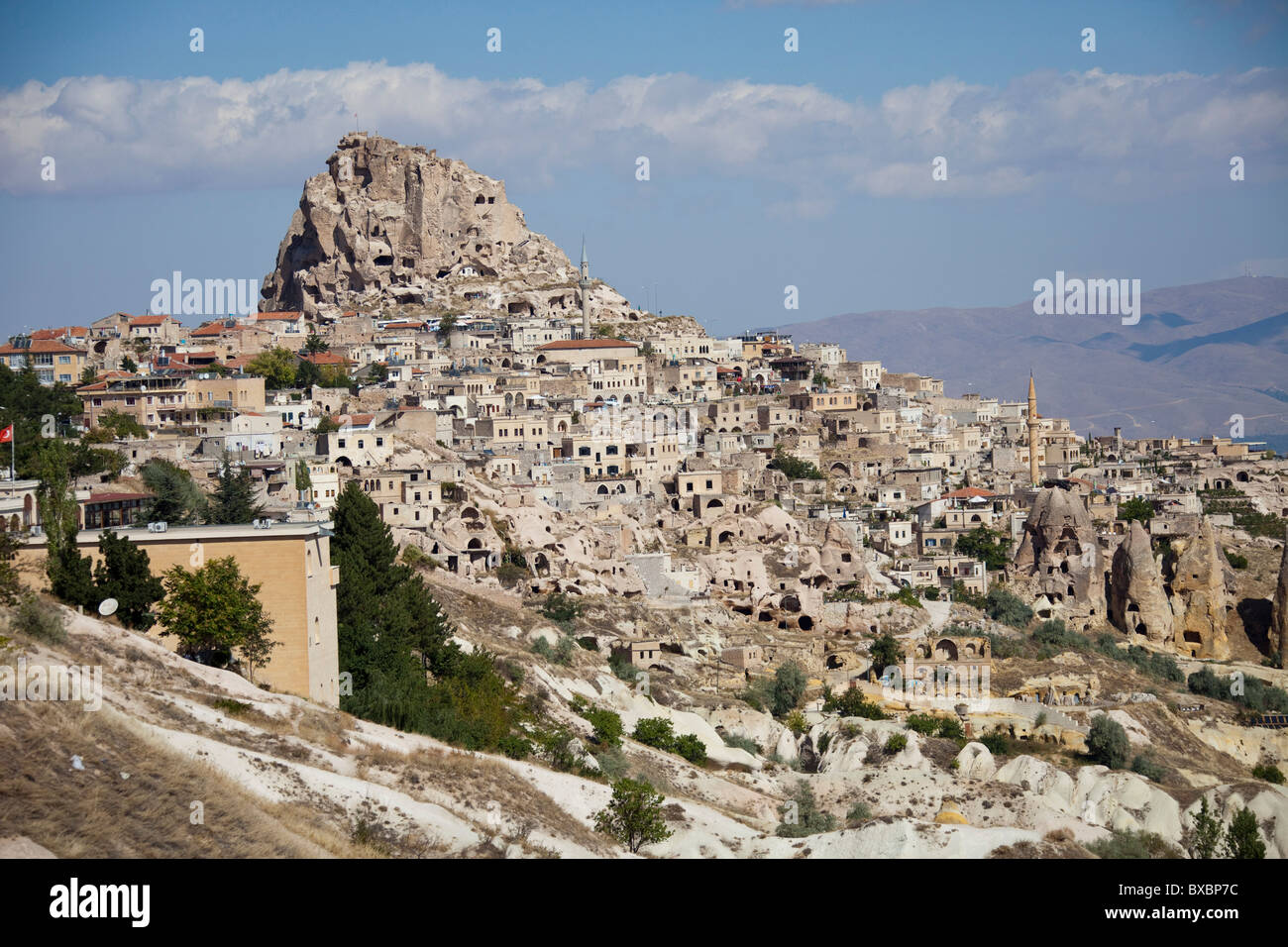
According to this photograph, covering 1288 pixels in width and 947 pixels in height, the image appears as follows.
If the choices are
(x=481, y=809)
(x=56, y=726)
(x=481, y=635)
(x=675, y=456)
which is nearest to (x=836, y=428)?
(x=675, y=456)

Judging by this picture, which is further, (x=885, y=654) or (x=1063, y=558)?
(x=1063, y=558)

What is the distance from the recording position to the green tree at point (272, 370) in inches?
2746

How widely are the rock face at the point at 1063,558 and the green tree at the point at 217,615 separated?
40183 millimetres

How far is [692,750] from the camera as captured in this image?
3347 centimetres

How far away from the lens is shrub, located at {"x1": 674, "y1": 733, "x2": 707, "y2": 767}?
33.3 m

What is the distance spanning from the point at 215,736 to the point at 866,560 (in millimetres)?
39210

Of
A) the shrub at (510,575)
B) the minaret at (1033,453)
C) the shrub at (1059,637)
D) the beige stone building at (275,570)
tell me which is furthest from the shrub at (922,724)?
the minaret at (1033,453)

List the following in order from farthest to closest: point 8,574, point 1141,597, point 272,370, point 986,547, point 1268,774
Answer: point 272,370, point 986,547, point 1141,597, point 1268,774, point 8,574

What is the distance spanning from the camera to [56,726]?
17.4 metres

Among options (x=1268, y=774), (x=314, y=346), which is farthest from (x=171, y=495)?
(x=314, y=346)

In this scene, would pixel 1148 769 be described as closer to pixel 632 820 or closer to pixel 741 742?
pixel 741 742

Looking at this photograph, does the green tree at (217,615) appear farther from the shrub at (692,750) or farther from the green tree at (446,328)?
the green tree at (446,328)

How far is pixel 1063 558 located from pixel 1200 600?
560 centimetres
